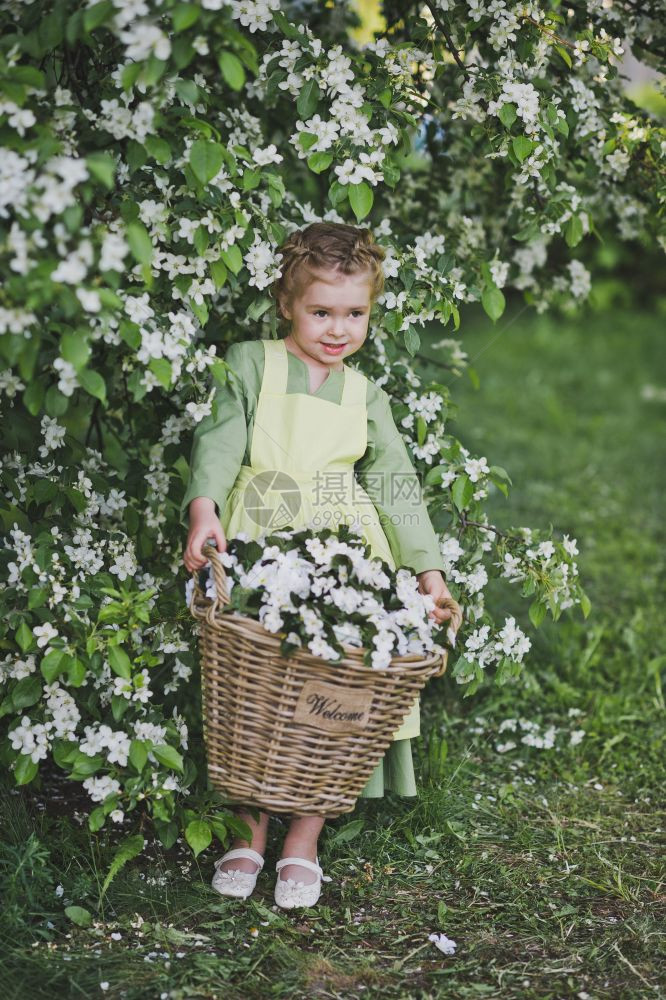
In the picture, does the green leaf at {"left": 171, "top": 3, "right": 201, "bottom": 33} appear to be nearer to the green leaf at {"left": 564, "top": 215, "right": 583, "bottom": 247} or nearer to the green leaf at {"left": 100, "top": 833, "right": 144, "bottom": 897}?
the green leaf at {"left": 564, "top": 215, "right": 583, "bottom": 247}

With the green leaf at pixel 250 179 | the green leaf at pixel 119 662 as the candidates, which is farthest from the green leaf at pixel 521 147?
the green leaf at pixel 119 662

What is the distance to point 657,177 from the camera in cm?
275

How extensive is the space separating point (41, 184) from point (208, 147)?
398 mm

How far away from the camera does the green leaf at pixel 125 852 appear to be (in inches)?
86.4

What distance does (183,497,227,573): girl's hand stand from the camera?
2195mm

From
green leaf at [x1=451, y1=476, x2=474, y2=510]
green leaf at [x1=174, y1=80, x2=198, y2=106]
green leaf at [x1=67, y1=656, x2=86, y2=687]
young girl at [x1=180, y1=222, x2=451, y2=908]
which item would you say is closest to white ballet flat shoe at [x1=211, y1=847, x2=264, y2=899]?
young girl at [x1=180, y1=222, x2=451, y2=908]

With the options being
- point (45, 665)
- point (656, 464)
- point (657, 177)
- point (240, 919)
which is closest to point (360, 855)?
point (240, 919)

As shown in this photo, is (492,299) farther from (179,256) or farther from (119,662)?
(119,662)

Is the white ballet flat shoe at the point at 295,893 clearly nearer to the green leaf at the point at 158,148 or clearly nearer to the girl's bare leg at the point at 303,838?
the girl's bare leg at the point at 303,838

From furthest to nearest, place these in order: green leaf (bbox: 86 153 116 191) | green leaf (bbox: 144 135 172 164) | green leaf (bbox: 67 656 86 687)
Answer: green leaf (bbox: 67 656 86 687), green leaf (bbox: 144 135 172 164), green leaf (bbox: 86 153 116 191)

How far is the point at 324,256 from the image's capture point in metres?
2.39

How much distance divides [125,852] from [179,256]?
4.36 feet

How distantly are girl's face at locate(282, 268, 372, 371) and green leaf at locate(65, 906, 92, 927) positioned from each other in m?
1.34

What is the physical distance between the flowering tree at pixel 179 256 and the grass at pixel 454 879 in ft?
0.61
